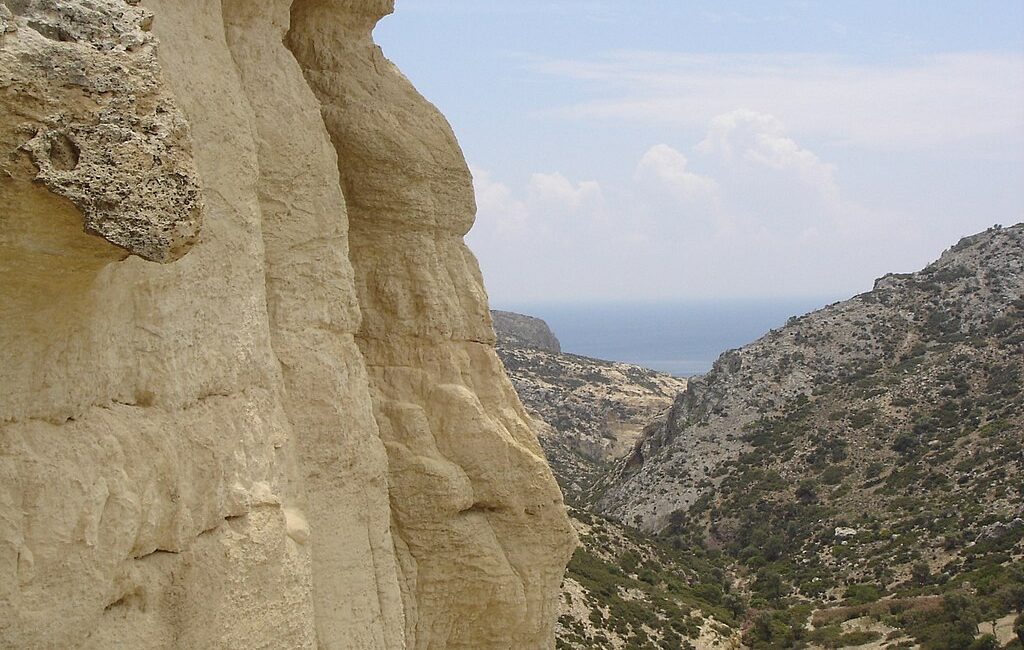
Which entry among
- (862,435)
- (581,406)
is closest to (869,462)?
(862,435)

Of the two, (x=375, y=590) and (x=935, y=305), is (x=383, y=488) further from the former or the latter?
(x=935, y=305)

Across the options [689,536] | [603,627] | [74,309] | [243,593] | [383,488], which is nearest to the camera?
[74,309]

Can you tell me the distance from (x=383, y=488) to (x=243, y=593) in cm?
230

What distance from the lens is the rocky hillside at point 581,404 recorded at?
53.7 metres

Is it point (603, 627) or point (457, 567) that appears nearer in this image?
point (457, 567)

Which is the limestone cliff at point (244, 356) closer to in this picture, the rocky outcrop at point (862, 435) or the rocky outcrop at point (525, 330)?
the rocky outcrop at point (862, 435)

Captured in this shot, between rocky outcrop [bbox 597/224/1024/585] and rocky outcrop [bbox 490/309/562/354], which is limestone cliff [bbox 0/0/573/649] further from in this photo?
rocky outcrop [bbox 490/309/562/354]

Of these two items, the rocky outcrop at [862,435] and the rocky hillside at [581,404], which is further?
the rocky hillside at [581,404]

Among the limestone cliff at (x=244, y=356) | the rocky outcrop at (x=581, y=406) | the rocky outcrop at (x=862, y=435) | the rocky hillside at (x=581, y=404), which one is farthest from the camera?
the rocky hillside at (x=581, y=404)

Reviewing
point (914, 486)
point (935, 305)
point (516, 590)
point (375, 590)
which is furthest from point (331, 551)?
point (935, 305)

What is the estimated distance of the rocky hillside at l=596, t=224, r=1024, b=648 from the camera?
87.0 feet

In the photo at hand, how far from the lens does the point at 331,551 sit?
7.54 meters

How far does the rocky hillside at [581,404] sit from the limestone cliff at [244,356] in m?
35.7

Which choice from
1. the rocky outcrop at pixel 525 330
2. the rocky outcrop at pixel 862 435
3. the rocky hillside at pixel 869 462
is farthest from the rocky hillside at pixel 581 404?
the rocky outcrop at pixel 525 330
